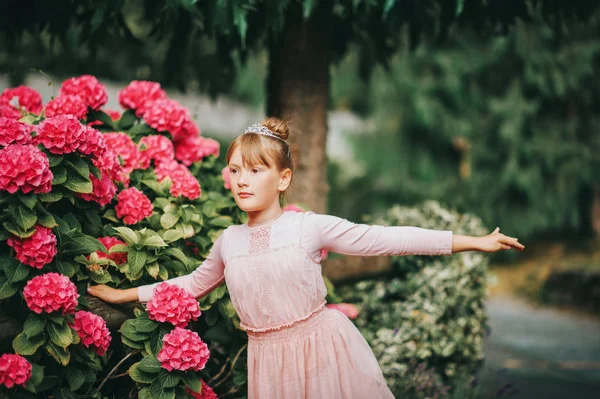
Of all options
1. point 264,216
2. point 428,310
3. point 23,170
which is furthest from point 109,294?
point 428,310

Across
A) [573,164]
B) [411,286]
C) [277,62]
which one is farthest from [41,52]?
[573,164]

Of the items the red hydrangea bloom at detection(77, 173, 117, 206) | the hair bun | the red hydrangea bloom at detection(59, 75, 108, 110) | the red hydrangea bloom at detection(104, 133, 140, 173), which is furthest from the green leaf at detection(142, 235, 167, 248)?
the red hydrangea bloom at detection(59, 75, 108, 110)

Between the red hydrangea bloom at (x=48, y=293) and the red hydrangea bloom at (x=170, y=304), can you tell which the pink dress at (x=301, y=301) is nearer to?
the red hydrangea bloom at (x=170, y=304)

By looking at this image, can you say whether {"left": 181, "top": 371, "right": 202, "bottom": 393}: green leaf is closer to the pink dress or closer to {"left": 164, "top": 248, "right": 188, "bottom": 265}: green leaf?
the pink dress

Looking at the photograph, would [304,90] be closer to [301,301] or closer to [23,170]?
[301,301]

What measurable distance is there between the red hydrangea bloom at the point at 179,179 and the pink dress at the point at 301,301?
2.33 feet

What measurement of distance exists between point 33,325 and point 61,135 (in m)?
0.70

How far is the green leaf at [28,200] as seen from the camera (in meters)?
2.53

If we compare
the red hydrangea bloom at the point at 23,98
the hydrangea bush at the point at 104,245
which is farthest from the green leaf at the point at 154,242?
the red hydrangea bloom at the point at 23,98

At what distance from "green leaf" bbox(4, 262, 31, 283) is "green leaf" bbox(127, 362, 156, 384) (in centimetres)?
55

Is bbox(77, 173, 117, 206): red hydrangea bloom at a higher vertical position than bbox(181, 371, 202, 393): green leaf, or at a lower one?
higher

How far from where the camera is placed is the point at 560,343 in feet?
21.4

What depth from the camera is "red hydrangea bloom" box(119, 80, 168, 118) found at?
3566 mm

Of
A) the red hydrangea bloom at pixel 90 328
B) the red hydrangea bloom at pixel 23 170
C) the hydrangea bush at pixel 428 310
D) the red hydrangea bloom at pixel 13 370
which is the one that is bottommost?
the hydrangea bush at pixel 428 310
